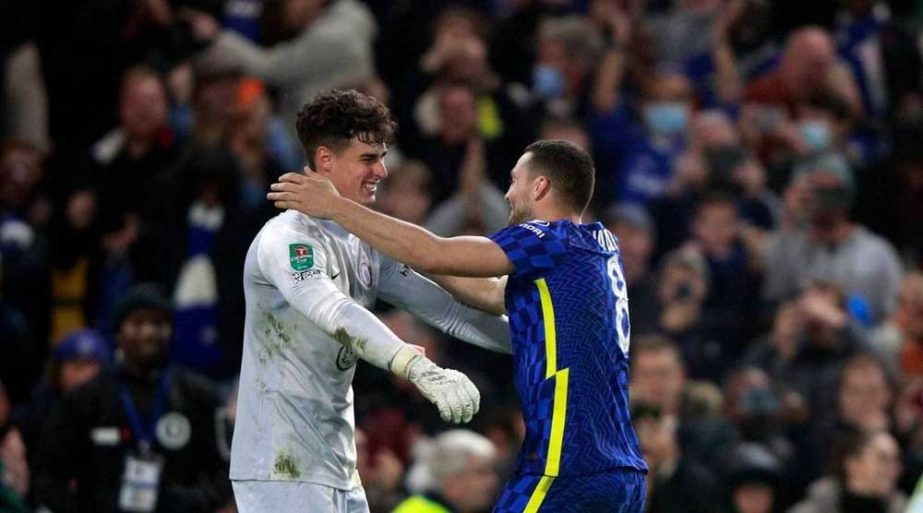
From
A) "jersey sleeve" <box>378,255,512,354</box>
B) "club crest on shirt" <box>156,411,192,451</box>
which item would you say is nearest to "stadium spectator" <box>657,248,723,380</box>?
"club crest on shirt" <box>156,411,192,451</box>

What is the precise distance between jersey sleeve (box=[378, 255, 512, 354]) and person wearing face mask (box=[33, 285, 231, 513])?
9.05 feet

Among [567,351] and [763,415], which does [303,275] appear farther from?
[763,415]

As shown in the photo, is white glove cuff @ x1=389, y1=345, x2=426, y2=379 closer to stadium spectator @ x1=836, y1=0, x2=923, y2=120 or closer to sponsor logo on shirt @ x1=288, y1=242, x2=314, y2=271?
sponsor logo on shirt @ x1=288, y1=242, x2=314, y2=271

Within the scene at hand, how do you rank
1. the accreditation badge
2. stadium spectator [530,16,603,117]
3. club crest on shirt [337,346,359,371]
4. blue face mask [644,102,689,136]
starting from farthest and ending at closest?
stadium spectator [530,16,603,117], blue face mask [644,102,689,136], the accreditation badge, club crest on shirt [337,346,359,371]

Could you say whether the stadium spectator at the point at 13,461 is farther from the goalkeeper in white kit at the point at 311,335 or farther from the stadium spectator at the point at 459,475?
the goalkeeper in white kit at the point at 311,335

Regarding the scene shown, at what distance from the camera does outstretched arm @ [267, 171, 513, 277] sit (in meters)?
6.61

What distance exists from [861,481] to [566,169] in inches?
191

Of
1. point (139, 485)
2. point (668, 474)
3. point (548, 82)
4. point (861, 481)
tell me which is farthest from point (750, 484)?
point (548, 82)

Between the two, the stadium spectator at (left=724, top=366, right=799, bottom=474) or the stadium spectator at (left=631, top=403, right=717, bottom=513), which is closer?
the stadium spectator at (left=631, top=403, right=717, bottom=513)

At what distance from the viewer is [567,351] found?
258 inches

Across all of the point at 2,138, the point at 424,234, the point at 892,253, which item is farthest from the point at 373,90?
the point at 424,234

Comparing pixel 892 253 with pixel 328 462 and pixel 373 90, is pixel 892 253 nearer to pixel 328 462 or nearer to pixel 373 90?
pixel 373 90

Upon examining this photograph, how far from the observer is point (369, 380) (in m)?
11.8

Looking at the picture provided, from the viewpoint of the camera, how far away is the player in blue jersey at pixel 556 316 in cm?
650
